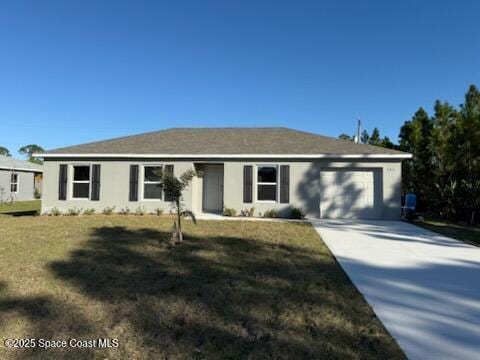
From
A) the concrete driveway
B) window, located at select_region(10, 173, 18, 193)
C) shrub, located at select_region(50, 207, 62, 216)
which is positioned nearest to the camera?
the concrete driveway

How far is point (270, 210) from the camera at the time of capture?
12.7 metres

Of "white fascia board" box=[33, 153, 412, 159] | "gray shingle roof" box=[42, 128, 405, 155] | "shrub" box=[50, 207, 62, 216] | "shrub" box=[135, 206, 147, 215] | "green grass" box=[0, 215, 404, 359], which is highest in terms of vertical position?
"gray shingle roof" box=[42, 128, 405, 155]

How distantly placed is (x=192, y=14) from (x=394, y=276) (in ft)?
41.3

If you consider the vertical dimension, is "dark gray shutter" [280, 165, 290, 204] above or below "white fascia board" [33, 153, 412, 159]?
below

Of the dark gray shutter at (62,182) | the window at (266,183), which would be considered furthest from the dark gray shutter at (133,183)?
the window at (266,183)

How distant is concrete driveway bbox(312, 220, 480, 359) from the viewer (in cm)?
292

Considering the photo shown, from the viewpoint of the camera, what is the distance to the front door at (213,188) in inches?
571

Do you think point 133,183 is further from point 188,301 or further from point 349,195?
point 188,301

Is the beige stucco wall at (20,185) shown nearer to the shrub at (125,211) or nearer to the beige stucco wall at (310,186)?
the shrub at (125,211)

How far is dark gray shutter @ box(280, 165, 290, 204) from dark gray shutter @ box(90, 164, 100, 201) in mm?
8240

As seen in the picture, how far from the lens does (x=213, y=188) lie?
14609 millimetres

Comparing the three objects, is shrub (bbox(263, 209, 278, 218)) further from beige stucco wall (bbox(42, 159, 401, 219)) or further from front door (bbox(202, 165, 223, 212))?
front door (bbox(202, 165, 223, 212))

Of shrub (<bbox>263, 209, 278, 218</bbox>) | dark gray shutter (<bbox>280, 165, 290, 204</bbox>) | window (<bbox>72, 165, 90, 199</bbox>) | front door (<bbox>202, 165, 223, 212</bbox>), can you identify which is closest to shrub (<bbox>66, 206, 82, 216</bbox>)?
window (<bbox>72, 165, 90, 199</bbox>)

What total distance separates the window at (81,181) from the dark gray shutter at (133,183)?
2118mm
